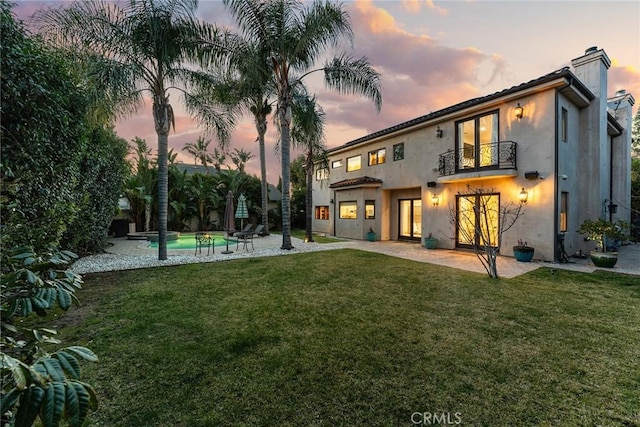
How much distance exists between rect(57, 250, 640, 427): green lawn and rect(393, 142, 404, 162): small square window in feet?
34.2

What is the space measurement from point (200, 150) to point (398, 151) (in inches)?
1143

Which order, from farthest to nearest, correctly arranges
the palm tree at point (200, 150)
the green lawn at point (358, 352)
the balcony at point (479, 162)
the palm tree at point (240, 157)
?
the palm tree at point (200, 150) < the palm tree at point (240, 157) < the balcony at point (479, 162) < the green lawn at point (358, 352)

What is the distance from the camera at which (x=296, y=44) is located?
11.4m

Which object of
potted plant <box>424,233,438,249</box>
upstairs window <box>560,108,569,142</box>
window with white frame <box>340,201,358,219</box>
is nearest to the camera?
upstairs window <box>560,108,569,142</box>

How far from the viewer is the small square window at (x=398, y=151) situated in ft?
53.2

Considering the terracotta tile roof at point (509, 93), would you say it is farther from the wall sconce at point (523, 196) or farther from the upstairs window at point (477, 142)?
the wall sconce at point (523, 196)

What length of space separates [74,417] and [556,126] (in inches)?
535

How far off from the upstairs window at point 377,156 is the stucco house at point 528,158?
408 mm

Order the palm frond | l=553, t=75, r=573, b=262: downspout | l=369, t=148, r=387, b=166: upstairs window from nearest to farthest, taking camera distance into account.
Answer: l=553, t=75, r=573, b=262: downspout, the palm frond, l=369, t=148, r=387, b=166: upstairs window

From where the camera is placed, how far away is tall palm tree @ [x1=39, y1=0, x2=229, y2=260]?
8.34m

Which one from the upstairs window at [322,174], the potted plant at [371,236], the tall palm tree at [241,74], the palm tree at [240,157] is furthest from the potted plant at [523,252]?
the palm tree at [240,157]

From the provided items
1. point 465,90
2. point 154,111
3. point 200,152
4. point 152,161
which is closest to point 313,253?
point 154,111

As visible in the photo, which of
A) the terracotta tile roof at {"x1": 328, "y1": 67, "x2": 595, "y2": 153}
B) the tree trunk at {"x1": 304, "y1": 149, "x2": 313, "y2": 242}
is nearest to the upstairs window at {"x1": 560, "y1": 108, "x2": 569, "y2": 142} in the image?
the terracotta tile roof at {"x1": 328, "y1": 67, "x2": 595, "y2": 153}

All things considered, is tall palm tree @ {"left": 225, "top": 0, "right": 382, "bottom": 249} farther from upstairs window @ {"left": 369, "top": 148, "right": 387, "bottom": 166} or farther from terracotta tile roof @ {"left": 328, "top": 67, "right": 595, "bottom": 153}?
upstairs window @ {"left": 369, "top": 148, "right": 387, "bottom": 166}
